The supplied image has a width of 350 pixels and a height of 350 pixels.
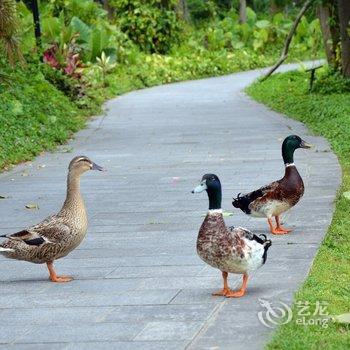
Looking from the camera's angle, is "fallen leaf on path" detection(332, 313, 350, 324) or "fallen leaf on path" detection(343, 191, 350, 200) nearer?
"fallen leaf on path" detection(332, 313, 350, 324)

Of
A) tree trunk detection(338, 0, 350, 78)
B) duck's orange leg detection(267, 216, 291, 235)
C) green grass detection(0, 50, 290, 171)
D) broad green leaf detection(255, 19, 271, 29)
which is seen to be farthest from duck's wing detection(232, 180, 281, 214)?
broad green leaf detection(255, 19, 271, 29)

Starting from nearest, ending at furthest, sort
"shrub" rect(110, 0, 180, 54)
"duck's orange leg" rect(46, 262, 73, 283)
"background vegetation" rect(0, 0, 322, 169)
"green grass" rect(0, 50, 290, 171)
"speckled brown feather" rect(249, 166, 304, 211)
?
"duck's orange leg" rect(46, 262, 73, 283)
"speckled brown feather" rect(249, 166, 304, 211)
"green grass" rect(0, 50, 290, 171)
"background vegetation" rect(0, 0, 322, 169)
"shrub" rect(110, 0, 180, 54)

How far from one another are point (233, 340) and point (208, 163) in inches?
377

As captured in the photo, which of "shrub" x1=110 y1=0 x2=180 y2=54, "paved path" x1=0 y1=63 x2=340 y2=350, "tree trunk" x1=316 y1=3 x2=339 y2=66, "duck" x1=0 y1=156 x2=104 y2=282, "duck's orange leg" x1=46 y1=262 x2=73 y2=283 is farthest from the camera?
"shrub" x1=110 y1=0 x2=180 y2=54

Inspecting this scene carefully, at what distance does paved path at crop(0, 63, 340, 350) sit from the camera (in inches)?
272

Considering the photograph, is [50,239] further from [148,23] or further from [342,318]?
[148,23]

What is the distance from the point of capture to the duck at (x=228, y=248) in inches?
294

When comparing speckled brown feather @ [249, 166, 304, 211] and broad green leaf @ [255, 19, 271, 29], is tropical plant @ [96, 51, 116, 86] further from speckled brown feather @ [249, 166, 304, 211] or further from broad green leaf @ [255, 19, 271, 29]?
speckled brown feather @ [249, 166, 304, 211]

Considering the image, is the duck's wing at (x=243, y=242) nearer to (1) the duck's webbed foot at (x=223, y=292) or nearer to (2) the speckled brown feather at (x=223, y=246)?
(2) the speckled brown feather at (x=223, y=246)

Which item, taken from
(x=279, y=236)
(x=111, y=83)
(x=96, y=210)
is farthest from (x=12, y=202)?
(x=111, y=83)

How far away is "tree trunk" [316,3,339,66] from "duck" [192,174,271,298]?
18793mm

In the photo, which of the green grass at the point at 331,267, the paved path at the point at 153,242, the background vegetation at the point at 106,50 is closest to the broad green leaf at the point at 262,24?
the background vegetation at the point at 106,50

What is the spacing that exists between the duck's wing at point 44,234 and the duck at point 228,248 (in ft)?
4.18

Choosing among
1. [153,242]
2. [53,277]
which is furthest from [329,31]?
[53,277]
